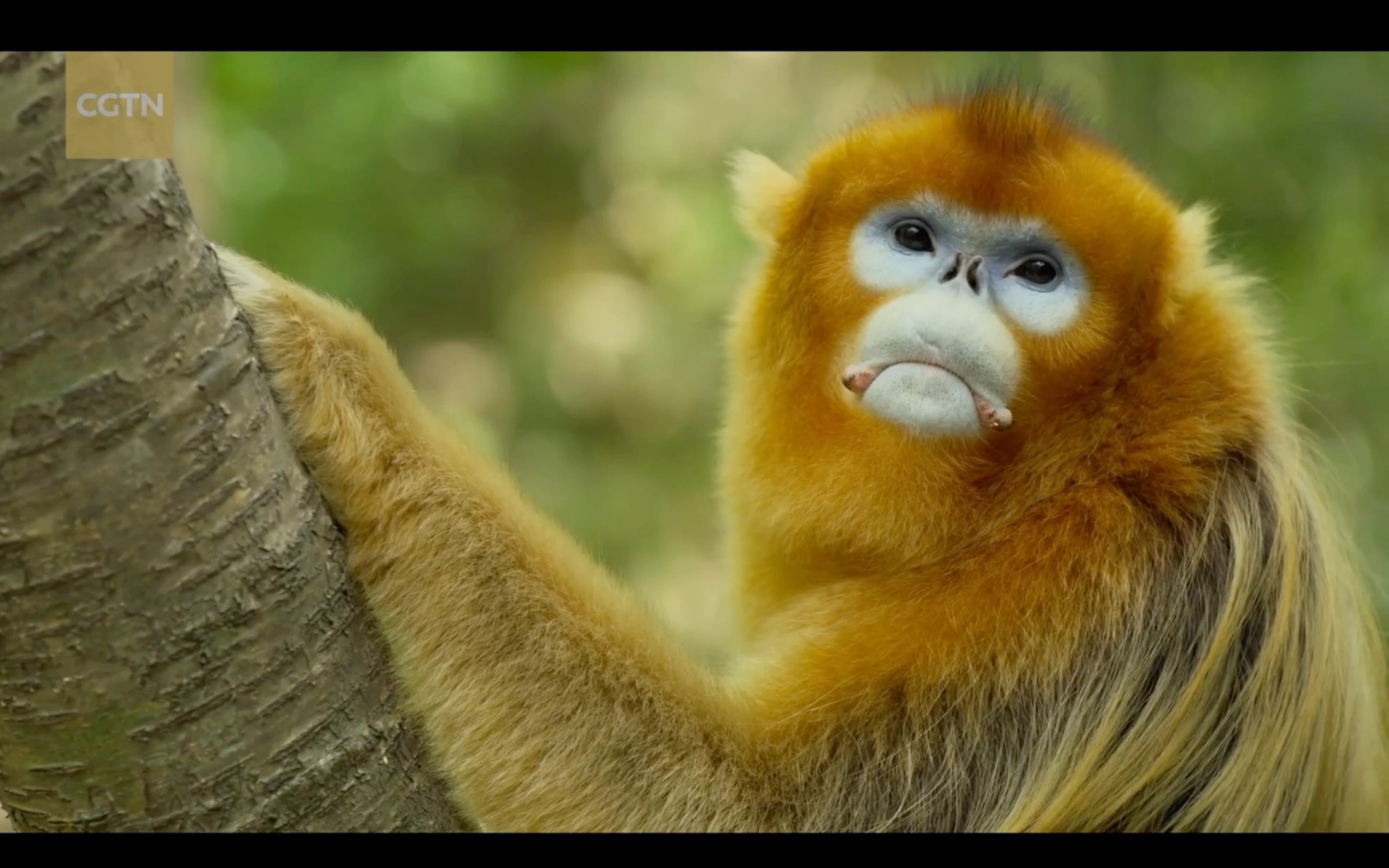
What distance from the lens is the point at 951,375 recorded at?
2.68 meters

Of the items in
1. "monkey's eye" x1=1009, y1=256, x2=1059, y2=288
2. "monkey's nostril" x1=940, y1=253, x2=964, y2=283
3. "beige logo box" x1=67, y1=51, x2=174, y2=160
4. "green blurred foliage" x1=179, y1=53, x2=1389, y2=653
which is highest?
"beige logo box" x1=67, y1=51, x2=174, y2=160

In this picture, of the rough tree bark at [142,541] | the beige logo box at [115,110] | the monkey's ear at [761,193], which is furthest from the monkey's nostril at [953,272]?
the beige logo box at [115,110]

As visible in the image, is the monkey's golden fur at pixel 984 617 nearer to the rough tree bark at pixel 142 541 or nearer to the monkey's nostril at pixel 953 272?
the monkey's nostril at pixel 953 272

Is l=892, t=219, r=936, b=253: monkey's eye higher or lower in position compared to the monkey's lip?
higher

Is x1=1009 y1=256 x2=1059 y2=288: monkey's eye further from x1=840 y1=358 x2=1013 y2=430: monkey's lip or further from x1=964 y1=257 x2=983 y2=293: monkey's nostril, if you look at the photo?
x1=840 y1=358 x2=1013 y2=430: monkey's lip

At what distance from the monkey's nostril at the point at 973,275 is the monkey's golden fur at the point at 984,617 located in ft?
0.57

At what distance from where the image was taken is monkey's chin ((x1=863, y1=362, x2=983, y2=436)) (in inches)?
105

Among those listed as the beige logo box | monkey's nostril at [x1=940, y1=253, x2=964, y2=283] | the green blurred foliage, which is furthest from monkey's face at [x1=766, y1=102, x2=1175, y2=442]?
the green blurred foliage

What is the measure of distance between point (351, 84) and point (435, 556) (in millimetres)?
5157

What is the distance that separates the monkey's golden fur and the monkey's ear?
55 centimetres
